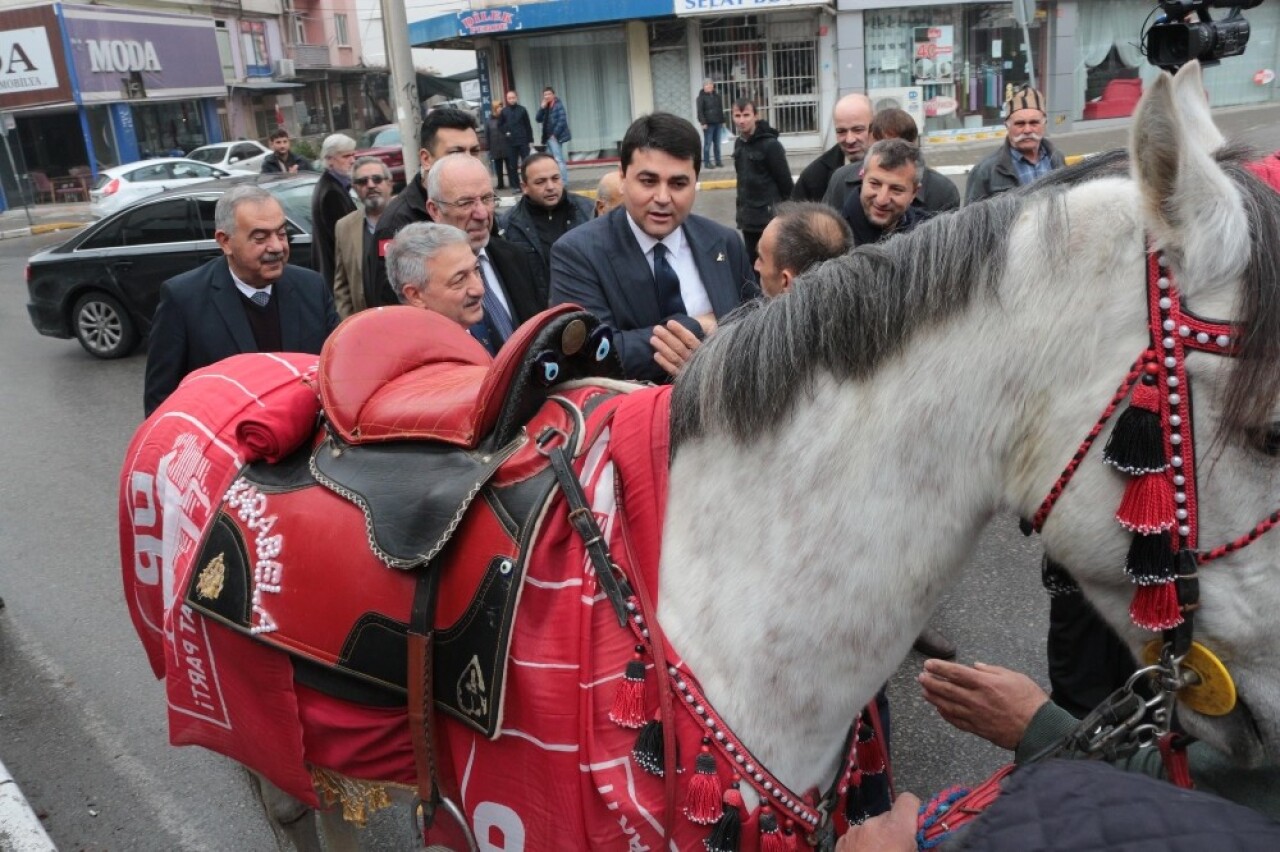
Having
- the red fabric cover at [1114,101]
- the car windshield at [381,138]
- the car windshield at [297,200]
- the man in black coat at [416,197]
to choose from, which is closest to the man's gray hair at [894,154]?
the man in black coat at [416,197]

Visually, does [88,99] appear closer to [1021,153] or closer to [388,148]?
[388,148]

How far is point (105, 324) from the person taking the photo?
9.68 metres

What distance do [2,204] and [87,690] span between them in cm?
2612

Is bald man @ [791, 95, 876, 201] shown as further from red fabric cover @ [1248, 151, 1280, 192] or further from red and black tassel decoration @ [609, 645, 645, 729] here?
red and black tassel decoration @ [609, 645, 645, 729]

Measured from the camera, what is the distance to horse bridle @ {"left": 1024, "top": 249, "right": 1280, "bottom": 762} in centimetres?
113

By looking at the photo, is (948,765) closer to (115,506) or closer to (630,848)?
(630,848)

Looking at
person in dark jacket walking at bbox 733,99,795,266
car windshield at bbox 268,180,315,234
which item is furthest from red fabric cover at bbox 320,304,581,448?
car windshield at bbox 268,180,315,234

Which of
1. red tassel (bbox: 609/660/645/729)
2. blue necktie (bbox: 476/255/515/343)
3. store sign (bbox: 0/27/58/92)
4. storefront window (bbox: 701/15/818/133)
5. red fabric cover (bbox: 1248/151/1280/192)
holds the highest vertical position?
store sign (bbox: 0/27/58/92)

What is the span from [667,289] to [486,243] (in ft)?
4.65

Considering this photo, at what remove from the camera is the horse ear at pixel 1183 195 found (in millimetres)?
1090

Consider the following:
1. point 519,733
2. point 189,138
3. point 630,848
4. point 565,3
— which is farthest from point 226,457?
point 189,138

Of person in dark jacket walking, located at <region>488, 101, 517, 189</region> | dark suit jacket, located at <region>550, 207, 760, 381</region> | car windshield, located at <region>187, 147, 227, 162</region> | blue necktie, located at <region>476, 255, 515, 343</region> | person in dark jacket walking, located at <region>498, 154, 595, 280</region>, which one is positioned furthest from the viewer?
car windshield, located at <region>187, 147, 227, 162</region>

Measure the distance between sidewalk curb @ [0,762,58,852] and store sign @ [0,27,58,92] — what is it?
2755 cm

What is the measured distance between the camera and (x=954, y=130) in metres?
21.6
